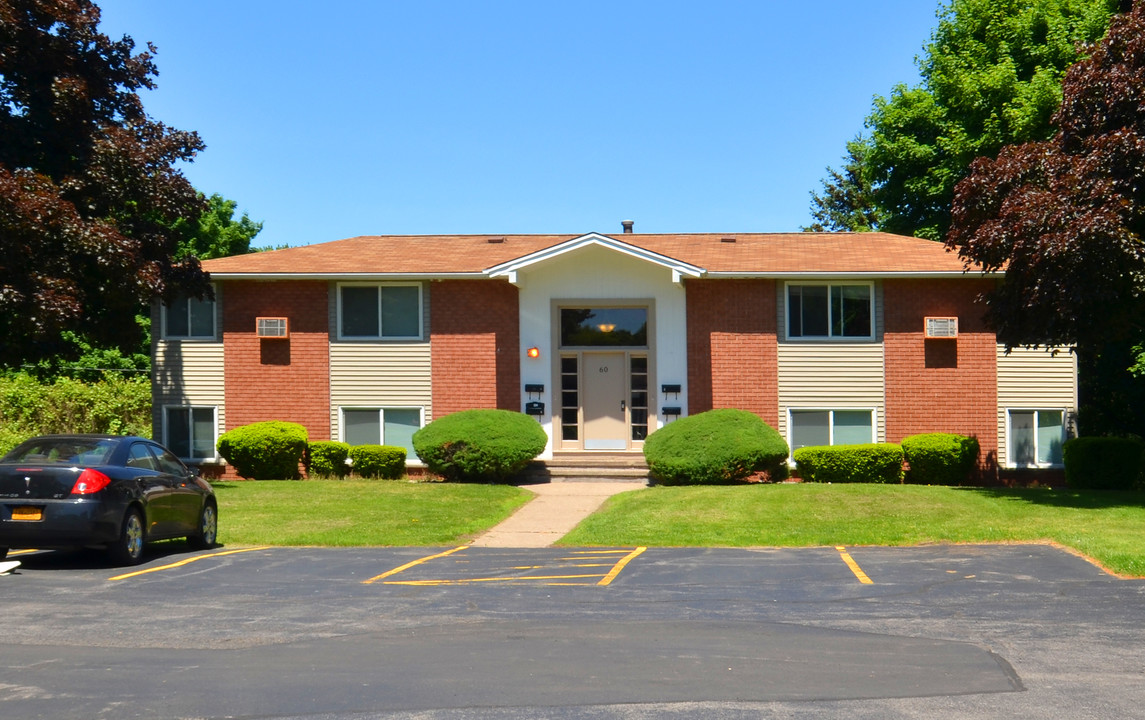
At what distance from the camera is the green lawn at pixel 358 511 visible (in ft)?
56.0

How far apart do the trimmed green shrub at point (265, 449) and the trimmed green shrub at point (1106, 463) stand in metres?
16.4

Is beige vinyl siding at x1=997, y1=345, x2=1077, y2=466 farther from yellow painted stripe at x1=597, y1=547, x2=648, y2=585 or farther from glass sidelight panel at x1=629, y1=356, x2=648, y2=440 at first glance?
yellow painted stripe at x1=597, y1=547, x2=648, y2=585

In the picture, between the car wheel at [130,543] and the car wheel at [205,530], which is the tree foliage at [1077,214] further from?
the car wheel at [130,543]

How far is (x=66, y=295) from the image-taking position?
1920 cm

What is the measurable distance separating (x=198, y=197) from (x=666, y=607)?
1571 cm

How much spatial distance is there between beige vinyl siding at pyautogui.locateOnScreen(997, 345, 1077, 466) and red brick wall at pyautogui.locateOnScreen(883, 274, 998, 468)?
8.8 inches

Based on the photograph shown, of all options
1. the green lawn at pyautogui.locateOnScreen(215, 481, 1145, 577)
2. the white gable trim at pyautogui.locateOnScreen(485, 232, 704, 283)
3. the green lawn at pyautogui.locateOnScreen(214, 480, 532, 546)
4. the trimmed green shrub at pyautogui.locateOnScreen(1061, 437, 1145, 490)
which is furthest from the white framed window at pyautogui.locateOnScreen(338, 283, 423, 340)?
the trimmed green shrub at pyautogui.locateOnScreen(1061, 437, 1145, 490)

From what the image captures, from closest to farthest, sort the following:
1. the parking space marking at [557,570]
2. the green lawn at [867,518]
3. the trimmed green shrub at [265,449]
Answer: the parking space marking at [557,570], the green lawn at [867,518], the trimmed green shrub at [265,449]

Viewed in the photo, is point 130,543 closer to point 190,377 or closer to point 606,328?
point 190,377

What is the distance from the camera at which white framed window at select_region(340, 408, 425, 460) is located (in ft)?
87.0

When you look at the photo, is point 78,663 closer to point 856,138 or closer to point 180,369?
point 180,369

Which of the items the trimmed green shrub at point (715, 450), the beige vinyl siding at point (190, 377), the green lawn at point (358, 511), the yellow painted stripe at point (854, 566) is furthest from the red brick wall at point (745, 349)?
the beige vinyl siding at point (190, 377)

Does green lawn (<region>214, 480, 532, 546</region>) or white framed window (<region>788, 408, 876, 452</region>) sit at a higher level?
Result: white framed window (<region>788, 408, 876, 452</region>)

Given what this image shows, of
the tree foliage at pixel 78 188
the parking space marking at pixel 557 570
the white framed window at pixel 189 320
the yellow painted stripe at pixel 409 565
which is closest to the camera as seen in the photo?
the parking space marking at pixel 557 570
